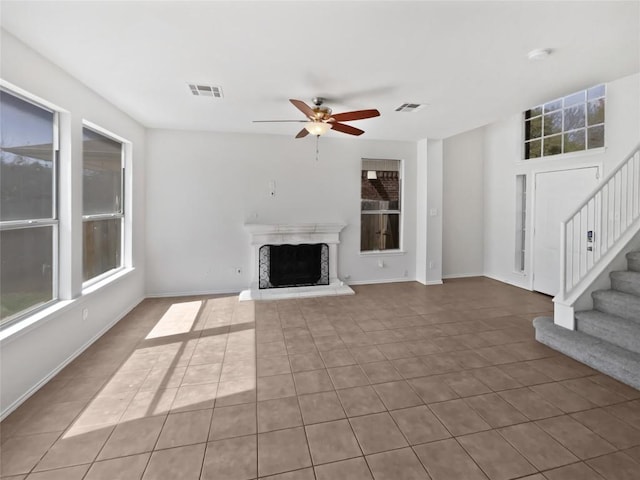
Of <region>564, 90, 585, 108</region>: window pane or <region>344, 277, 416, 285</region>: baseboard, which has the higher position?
<region>564, 90, 585, 108</region>: window pane

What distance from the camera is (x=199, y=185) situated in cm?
519

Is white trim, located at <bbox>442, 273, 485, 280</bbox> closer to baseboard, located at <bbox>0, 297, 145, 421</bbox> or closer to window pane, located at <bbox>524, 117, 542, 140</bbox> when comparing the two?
window pane, located at <bbox>524, 117, 542, 140</bbox>

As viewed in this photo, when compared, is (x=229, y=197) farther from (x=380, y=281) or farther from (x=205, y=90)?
(x=380, y=281)

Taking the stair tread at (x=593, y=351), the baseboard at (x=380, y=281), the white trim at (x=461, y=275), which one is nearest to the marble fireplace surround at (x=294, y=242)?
the baseboard at (x=380, y=281)

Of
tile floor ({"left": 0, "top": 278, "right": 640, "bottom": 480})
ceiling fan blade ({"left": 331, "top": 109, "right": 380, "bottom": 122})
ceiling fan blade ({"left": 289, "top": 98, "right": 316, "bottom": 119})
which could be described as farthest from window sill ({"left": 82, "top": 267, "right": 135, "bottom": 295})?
ceiling fan blade ({"left": 331, "top": 109, "right": 380, "bottom": 122})

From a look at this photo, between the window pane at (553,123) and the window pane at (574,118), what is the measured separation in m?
0.11

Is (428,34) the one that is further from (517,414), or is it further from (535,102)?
(517,414)

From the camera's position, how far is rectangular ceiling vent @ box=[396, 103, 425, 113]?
3.90 metres

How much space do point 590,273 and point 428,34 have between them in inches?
118

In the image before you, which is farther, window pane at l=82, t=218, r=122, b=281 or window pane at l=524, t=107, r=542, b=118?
window pane at l=524, t=107, r=542, b=118

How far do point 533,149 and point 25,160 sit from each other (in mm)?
6782

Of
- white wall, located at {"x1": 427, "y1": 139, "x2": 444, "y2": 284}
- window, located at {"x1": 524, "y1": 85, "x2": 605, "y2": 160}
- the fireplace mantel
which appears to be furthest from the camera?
white wall, located at {"x1": 427, "y1": 139, "x2": 444, "y2": 284}

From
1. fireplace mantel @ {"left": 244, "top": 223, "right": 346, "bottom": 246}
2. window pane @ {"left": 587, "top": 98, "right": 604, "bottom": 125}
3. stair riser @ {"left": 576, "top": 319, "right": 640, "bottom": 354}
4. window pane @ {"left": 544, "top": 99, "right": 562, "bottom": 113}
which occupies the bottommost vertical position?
stair riser @ {"left": 576, "top": 319, "right": 640, "bottom": 354}

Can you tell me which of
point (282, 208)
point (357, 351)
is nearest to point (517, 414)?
point (357, 351)
